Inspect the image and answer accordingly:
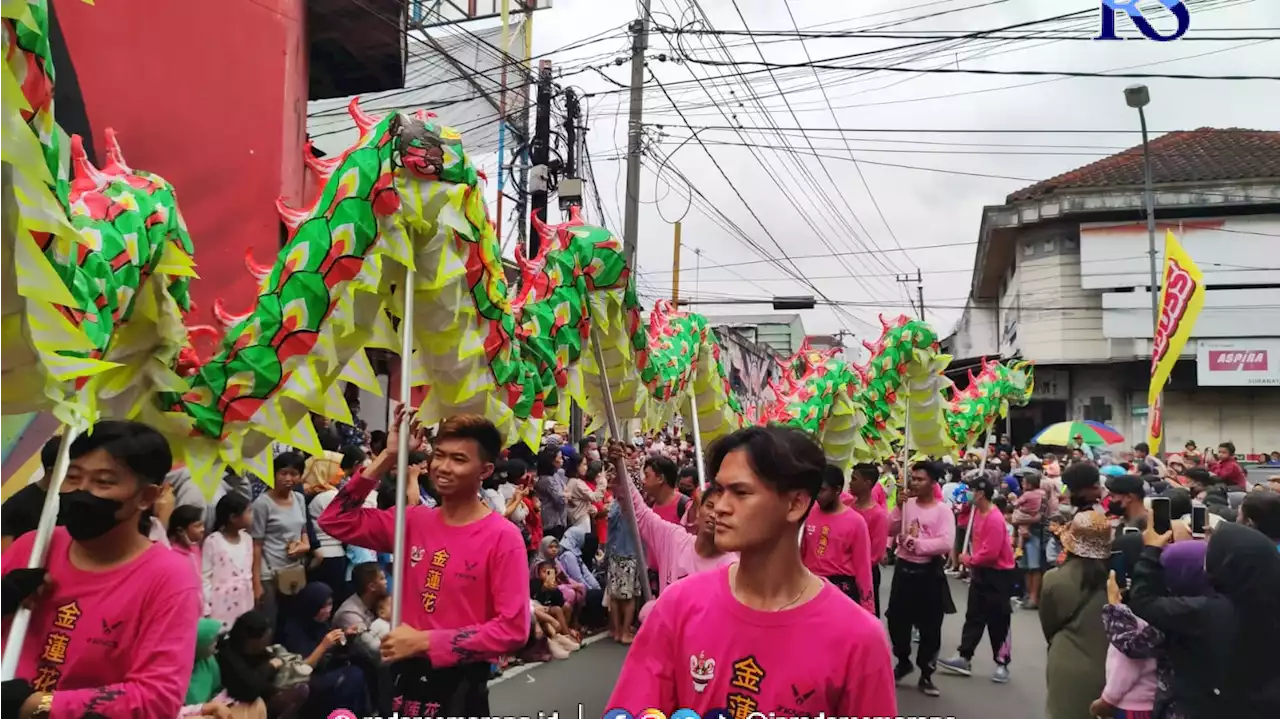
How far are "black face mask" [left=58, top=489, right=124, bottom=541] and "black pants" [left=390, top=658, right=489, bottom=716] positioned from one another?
3.40ft

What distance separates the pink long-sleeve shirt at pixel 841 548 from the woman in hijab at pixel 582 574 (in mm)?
2894

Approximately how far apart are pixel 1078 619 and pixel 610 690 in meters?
3.16

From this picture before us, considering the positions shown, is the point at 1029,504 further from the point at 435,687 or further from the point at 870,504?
the point at 435,687

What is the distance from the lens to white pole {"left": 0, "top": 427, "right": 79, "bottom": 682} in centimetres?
212

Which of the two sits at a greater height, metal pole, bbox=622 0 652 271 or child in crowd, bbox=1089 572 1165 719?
metal pole, bbox=622 0 652 271

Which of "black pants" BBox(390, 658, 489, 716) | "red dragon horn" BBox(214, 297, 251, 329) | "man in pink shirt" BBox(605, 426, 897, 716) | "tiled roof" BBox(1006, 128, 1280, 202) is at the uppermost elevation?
"tiled roof" BBox(1006, 128, 1280, 202)

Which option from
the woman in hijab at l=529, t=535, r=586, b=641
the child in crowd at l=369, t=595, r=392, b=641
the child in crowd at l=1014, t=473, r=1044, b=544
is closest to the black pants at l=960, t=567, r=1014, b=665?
the woman in hijab at l=529, t=535, r=586, b=641

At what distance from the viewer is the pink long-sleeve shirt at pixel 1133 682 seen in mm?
3666

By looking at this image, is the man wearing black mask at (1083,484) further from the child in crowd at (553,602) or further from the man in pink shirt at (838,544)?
the child in crowd at (553,602)

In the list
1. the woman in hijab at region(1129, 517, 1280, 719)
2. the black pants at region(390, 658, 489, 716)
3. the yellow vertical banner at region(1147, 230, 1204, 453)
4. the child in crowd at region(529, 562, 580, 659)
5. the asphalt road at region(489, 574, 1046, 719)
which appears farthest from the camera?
the yellow vertical banner at region(1147, 230, 1204, 453)

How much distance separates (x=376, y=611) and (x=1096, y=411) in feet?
67.4

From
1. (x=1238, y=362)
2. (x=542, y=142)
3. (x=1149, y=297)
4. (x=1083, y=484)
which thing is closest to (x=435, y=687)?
(x=1083, y=484)

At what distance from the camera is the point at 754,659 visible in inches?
72.8

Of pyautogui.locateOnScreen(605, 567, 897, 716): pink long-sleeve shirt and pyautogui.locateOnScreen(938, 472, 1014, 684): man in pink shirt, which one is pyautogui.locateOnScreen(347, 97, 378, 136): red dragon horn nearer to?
pyautogui.locateOnScreen(605, 567, 897, 716): pink long-sleeve shirt
